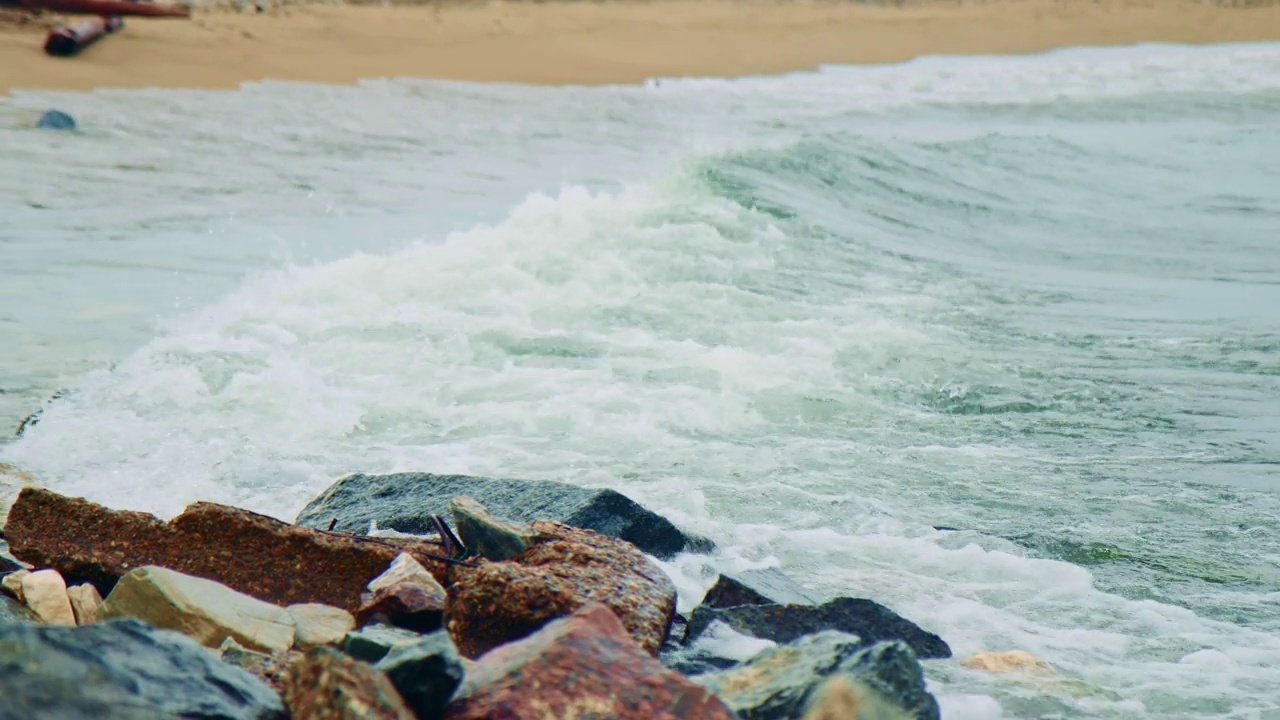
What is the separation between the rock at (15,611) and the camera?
317 centimetres

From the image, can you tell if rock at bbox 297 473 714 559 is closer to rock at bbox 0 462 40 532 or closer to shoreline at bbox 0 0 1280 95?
rock at bbox 0 462 40 532

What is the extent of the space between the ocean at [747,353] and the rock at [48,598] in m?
→ 1.22

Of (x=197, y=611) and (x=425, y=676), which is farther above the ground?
(x=425, y=676)

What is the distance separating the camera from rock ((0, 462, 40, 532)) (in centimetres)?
435

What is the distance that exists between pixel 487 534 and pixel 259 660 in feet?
3.09

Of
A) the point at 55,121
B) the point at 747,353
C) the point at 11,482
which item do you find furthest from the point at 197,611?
the point at 55,121

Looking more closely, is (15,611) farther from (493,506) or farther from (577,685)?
(577,685)

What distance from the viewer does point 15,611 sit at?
324 cm

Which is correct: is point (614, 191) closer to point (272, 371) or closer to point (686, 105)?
point (272, 371)

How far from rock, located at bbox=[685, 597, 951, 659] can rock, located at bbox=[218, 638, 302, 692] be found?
1.10 meters

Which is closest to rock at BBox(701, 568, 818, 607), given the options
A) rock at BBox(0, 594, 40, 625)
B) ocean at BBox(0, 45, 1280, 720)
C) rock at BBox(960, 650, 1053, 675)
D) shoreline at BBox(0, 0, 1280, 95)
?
ocean at BBox(0, 45, 1280, 720)

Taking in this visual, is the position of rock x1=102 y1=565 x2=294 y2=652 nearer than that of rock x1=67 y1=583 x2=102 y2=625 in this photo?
Yes

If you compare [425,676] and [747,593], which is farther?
[747,593]

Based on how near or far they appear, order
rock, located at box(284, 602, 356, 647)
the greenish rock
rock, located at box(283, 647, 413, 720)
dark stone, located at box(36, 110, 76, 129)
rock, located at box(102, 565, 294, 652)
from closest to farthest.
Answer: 1. rock, located at box(283, 647, 413, 720)
2. rock, located at box(102, 565, 294, 652)
3. rock, located at box(284, 602, 356, 647)
4. the greenish rock
5. dark stone, located at box(36, 110, 76, 129)
